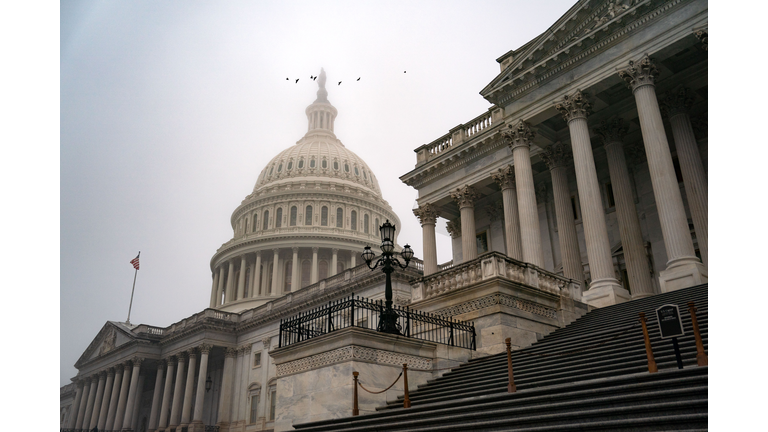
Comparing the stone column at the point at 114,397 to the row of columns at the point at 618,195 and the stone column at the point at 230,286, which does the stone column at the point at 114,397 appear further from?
the row of columns at the point at 618,195

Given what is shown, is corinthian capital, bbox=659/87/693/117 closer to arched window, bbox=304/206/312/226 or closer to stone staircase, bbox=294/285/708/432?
stone staircase, bbox=294/285/708/432

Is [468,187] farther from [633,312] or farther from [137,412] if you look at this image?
[137,412]

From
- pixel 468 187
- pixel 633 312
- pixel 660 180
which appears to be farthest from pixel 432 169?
pixel 633 312

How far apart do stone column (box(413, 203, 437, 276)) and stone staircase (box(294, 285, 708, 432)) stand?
16021 millimetres

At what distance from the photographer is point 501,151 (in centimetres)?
3056

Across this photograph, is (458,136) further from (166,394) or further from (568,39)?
(166,394)

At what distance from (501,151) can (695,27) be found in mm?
11795

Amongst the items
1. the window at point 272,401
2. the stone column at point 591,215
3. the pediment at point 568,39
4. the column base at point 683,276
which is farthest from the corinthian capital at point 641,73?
the window at point 272,401

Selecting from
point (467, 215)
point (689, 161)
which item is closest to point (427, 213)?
point (467, 215)

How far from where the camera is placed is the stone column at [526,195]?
23.6 meters

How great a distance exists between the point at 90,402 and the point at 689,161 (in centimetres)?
7162

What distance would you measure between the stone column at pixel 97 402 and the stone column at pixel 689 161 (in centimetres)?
6703

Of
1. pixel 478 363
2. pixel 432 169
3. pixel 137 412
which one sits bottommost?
pixel 478 363

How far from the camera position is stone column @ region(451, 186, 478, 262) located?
3158 centimetres
